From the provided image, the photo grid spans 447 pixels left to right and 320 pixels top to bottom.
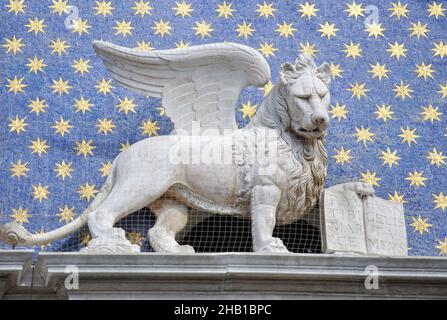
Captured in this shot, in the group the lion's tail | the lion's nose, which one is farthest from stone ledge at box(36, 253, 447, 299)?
the lion's nose

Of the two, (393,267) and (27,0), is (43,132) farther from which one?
(393,267)

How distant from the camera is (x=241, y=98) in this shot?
8617mm

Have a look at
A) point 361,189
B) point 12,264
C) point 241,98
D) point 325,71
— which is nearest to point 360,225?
point 361,189

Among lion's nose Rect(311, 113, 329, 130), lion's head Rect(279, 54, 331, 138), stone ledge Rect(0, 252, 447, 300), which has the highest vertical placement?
lion's head Rect(279, 54, 331, 138)

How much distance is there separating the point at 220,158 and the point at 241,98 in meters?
0.73

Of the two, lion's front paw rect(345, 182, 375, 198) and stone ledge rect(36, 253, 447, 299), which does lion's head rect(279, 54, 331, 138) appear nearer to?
lion's front paw rect(345, 182, 375, 198)

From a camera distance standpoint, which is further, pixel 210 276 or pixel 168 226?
pixel 168 226

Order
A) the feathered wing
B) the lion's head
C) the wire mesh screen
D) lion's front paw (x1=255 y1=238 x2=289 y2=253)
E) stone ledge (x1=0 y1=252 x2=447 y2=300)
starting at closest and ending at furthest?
1. stone ledge (x1=0 y1=252 x2=447 y2=300)
2. lion's front paw (x1=255 y1=238 x2=289 y2=253)
3. the lion's head
4. the wire mesh screen
5. the feathered wing

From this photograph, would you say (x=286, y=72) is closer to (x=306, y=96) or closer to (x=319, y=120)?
(x=306, y=96)

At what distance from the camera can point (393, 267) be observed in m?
7.61

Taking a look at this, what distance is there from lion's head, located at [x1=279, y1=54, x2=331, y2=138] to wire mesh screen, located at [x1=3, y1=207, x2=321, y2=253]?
0.49 metres

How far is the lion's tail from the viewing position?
306 inches

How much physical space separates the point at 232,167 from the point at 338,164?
0.80 metres

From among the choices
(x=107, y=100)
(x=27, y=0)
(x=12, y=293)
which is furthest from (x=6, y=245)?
(x=27, y=0)
